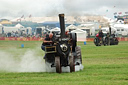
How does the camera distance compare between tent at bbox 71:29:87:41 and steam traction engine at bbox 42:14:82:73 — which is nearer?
steam traction engine at bbox 42:14:82:73

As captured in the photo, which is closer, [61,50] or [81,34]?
[61,50]

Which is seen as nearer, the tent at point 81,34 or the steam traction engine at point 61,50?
the steam traction engine at point 61,50

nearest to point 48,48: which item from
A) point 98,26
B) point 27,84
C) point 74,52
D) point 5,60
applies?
point 74,52

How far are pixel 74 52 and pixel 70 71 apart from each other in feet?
5.02

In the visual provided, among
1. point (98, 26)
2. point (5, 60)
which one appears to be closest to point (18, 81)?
point (5, 60)

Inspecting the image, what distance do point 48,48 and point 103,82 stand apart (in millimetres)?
3718

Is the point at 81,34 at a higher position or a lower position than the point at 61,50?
lower

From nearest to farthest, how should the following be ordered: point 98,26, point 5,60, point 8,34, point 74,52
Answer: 1. point 74,52
2. point 5,60
3. point 8,34
4. point 98,26

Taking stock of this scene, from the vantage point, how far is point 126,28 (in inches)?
2662

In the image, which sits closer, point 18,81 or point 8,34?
point 18,81

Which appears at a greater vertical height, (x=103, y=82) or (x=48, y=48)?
(x=48, y=48)

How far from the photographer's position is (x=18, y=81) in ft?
35.0

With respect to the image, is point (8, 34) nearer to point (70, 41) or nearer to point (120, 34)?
point (120, 34)

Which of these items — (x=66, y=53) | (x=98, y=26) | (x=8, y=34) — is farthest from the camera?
(x=98, y=26)
